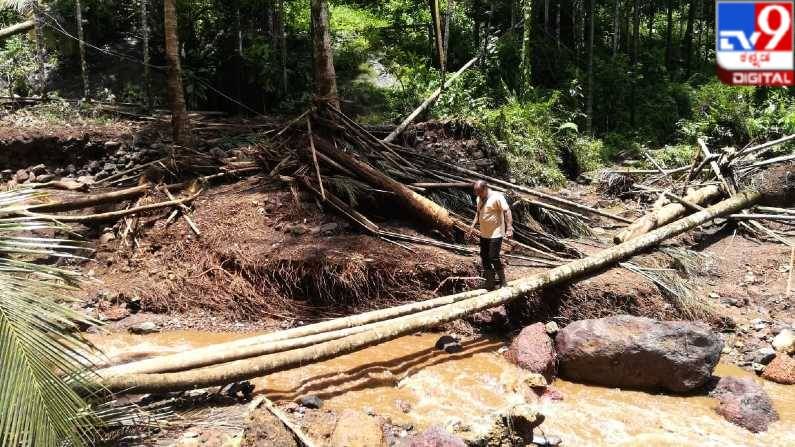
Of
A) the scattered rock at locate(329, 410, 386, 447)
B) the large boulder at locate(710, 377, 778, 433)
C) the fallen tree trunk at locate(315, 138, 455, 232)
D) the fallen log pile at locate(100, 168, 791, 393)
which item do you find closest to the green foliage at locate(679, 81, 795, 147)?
the fallen log pile at locate(100, 168, 791, 393)

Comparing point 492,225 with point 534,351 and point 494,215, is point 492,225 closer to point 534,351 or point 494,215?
point 494,215

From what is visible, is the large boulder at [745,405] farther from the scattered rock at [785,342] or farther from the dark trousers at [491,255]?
the dark trousers at [491,255]

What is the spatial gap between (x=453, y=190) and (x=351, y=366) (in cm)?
399

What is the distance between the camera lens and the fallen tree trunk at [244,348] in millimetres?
4844

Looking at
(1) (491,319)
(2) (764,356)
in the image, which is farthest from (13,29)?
Result: (2) (764,356)

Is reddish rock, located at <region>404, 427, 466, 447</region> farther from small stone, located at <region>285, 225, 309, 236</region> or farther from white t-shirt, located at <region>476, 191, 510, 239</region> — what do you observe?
small stone, located at <region>285, 225, 309, 236</region>

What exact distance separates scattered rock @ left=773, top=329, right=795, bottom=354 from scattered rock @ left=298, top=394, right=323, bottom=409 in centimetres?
563

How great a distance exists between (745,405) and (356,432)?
386 centimetres

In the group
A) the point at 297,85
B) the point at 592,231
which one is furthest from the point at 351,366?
the point at 297,85

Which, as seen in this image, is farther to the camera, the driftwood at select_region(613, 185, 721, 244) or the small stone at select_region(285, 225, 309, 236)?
the driftwood at select_region(613, 185, 721, 244)

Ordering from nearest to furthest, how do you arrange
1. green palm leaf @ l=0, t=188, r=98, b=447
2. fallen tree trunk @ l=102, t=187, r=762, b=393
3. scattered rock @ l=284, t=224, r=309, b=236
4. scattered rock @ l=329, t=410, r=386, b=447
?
green palm leaf @ l=0, t=188, r=98, b=447 → scattered rock @ l=329, t=410, r=386, b=447 → fallen tree trunk @ l=102, t=187, r=762, b=393 → scattered rock @ l=284, t=224, r=309, b=236

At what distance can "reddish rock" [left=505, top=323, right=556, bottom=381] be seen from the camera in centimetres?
625

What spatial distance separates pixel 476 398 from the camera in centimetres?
578

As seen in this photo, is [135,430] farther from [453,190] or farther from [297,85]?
[297,85]
